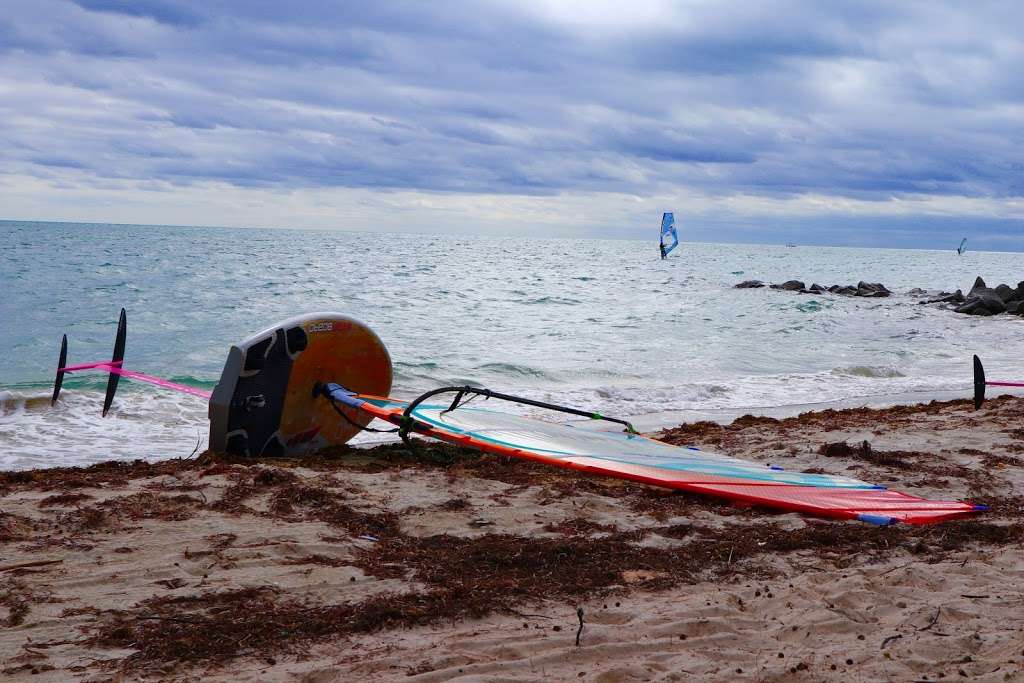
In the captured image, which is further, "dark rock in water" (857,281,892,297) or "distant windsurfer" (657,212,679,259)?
"distant windsurfer" (657,212,679,259)

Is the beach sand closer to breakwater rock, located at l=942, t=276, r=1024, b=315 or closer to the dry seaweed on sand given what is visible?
the dry seaweed on sand

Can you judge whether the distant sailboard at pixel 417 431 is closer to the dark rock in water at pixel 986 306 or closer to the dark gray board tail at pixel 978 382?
the dark gray board tail at pixel 978 382

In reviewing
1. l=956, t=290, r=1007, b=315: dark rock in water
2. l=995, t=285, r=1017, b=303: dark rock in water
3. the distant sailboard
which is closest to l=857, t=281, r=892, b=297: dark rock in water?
l=995, t=285, r=1017, b=303: dark rock in water

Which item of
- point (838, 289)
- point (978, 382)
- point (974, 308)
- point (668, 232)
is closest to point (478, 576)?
point (978, 382)

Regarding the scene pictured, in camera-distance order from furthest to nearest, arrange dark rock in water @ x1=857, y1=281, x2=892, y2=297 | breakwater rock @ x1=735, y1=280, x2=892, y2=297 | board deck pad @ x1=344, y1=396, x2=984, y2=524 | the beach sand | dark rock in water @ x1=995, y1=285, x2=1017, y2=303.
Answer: breakwater rock @ x1=735, y1=280, x2=892, y2=297 → dark rock in water @ x1=857, y1=281, x2=892, y2=297 → dark rock in water @ x1=995, y1=285, x2=1017, y2=303 → board deck pad @ x1=344, y1=396, x2=984, y2=524 → the beach sand

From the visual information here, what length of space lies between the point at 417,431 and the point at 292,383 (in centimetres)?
99

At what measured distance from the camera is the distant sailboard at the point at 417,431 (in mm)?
4438

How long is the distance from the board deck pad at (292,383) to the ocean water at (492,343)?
64.1 inches

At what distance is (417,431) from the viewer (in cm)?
539

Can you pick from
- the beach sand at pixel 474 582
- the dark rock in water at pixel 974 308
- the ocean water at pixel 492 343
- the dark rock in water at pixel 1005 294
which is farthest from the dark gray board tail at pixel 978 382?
the dark rock in water at pixel 1005 294

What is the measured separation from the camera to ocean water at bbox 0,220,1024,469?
870 centimetres

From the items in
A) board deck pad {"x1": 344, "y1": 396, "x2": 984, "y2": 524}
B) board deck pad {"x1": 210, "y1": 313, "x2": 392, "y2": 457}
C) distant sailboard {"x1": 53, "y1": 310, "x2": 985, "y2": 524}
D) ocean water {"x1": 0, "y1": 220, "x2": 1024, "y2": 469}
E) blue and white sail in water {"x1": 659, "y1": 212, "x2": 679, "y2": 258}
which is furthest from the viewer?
blue and white sail in water {"x1": 659, "y1": 212, "x2": 679, "y2": 258}

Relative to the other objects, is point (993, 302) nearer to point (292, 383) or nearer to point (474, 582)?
point (292, 383)

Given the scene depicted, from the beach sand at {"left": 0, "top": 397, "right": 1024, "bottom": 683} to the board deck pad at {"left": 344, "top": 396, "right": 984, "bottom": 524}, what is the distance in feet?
0.43
